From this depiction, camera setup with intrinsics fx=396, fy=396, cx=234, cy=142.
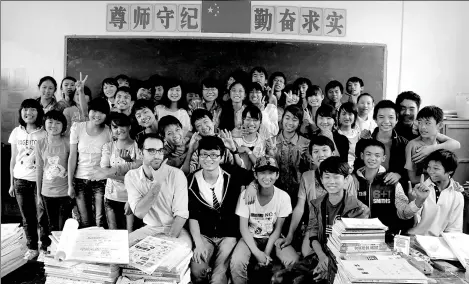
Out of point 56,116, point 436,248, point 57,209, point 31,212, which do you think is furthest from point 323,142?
point 31,212

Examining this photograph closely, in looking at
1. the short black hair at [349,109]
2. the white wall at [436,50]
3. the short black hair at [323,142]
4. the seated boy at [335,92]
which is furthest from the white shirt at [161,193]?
the white wall at [436,50]

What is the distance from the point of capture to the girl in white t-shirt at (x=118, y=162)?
3006 mm

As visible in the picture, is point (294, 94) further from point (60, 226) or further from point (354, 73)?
point (60, 226)

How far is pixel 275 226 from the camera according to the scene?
271cm

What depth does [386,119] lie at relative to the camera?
306 centimetres

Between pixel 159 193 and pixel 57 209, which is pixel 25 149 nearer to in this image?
pixel 57 209

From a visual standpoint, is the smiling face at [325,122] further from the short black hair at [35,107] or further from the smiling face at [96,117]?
the short black hair at [35,107]

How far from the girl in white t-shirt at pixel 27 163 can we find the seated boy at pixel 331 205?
2.22 metres

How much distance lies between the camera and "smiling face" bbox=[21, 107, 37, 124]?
3229 millimetres

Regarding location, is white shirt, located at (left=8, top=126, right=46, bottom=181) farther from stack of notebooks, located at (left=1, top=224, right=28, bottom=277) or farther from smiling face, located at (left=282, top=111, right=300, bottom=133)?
smiling face, located at (left=282, top=111, right=300, bottom=133)

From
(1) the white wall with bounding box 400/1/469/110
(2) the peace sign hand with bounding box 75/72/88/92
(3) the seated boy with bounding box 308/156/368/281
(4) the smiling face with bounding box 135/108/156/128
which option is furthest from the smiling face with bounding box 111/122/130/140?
(1) the white wall with bounding box 400/1/469/110

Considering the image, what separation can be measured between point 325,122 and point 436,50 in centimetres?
120

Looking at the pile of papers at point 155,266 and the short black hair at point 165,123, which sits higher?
the short black hair at point 165,123

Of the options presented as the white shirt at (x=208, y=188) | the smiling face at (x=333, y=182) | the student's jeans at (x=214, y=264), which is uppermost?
the smiling face at (x=333, y=182)
